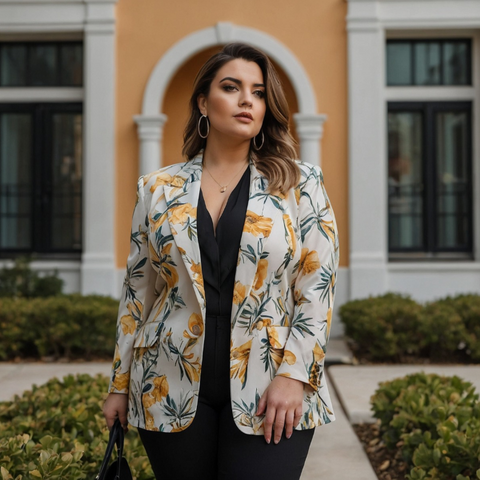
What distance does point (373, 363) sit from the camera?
23.2 feet

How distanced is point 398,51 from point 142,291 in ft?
24.9

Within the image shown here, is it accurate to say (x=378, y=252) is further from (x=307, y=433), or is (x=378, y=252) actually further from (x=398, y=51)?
(x=307, y=433)

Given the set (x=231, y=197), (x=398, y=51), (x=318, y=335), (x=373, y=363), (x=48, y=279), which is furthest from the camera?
(x=398, y=51)

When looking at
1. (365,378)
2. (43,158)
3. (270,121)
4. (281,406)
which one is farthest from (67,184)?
(281,406)

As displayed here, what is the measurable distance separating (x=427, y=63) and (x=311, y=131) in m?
1.81

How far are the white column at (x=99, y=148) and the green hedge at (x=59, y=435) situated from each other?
161 inches

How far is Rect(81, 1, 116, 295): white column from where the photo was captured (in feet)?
28.6

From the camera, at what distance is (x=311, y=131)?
862 centimetres

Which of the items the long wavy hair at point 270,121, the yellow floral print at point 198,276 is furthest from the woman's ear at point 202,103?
the yellow floral print at point 198,276

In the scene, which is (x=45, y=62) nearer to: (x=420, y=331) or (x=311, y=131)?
(x=311, y=131)

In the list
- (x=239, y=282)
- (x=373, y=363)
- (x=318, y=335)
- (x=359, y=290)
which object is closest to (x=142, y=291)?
(x=239, y=282)

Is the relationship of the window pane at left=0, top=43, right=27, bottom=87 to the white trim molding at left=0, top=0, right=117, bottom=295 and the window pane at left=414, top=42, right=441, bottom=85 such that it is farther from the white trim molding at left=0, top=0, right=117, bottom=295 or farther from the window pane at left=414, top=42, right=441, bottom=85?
the window pane at left=414, top=42, right=441, bottom=85

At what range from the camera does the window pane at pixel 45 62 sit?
30.4 ft

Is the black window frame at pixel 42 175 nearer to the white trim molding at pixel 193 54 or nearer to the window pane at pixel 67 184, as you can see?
the window pane at pixel 67 184
